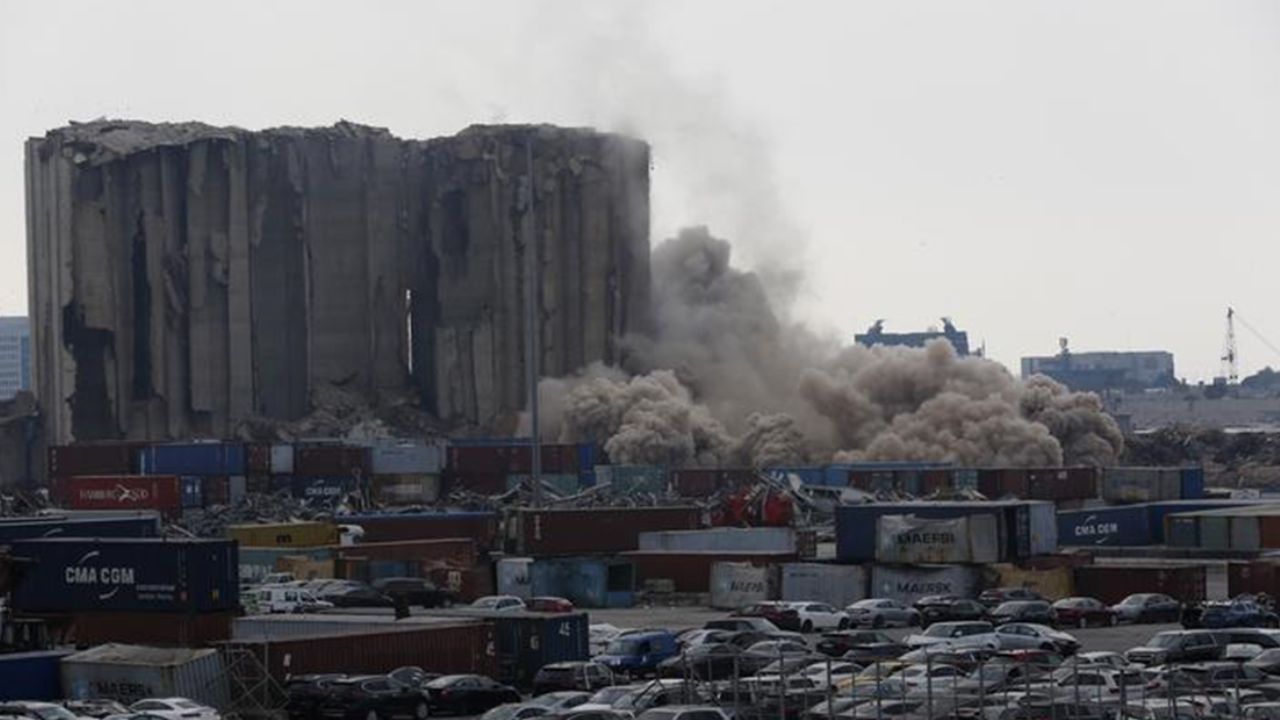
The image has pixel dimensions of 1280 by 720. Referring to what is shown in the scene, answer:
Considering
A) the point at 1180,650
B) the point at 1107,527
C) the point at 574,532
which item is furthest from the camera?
the point at 1107,527

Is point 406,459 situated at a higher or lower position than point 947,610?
higher

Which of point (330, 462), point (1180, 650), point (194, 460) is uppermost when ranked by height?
point (194, 460)

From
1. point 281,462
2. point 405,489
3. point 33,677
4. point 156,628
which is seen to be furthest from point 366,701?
point 281,462

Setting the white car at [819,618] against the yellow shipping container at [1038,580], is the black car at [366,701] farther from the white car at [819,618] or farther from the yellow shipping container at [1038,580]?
the yellow shipping container at [1038,580]

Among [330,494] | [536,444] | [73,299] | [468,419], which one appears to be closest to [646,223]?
[468,419]

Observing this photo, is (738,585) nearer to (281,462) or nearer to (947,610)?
(947,610)

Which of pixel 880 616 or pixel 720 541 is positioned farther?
pixel 720 541

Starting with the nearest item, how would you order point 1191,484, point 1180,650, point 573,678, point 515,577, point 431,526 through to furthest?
point 1180,650 < point 573,678 < point 515,577 < point 431,526 < point 1191,484
